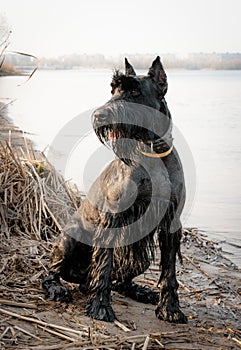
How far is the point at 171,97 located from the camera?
76.3ft

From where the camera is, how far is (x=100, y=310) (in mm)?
4887

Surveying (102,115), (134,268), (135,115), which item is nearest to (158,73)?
(135,115)

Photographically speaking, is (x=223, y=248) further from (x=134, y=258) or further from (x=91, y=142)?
(x=91, y=142)

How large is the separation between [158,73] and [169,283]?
5.34ft

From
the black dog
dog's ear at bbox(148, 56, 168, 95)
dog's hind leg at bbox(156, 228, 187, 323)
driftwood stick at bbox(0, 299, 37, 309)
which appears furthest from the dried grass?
dog's ear at bbox(148, 56, 168, 95)

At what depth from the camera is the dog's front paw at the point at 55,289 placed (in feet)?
17.0

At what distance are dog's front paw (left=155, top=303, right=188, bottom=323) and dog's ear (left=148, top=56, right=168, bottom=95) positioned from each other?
1.67 m

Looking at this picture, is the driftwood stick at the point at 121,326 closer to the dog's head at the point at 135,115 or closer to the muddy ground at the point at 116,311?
the muddy ground at the point at 116,311

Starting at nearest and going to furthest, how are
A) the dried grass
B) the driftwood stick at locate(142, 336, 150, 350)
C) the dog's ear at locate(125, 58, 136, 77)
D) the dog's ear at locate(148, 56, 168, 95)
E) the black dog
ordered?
the driftwood stick at locate(142, 336, 150, 350) < the black dog < the dog's ear at locate(148, 56, 168, 95) < the dog's ear at locate(125, 58, 136, 77) < the dried grass

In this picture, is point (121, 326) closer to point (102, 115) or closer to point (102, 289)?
point (102, 289)

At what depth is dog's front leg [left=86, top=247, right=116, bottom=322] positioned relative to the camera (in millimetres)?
4883

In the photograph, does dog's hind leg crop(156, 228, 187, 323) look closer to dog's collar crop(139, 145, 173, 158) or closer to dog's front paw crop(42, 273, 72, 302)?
dog's collar crop(139, 145, 173, 158)

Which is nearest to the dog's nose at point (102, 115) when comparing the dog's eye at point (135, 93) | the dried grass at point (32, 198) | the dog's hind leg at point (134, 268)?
the dog's eye at point (135, 93)

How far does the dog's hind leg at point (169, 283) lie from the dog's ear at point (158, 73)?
1.13 m
